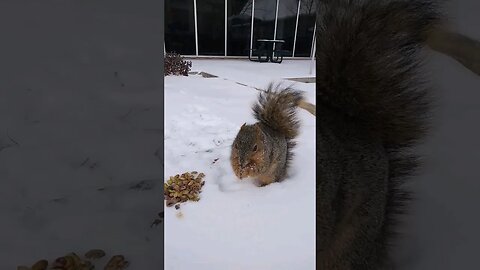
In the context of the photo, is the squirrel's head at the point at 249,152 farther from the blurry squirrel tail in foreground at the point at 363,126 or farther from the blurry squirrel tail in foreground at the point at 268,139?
the blurry squirrel tail in foreground at the point at 363,126

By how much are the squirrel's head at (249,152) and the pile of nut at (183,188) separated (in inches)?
8.3

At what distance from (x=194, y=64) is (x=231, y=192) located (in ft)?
16.6

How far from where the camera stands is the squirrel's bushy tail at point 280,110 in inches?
78.0

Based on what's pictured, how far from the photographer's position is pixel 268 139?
77.3 inches

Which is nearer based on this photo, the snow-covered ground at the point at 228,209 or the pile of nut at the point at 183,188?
the snow-covered ground at the point at 228,209

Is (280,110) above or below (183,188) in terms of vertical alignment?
above
